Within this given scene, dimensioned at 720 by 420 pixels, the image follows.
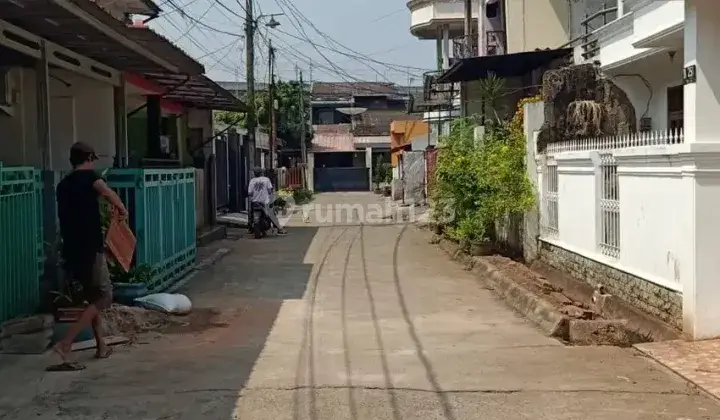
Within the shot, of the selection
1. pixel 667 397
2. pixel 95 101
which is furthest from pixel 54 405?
pixel 95 101

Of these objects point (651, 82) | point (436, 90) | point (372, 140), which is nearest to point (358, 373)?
point (651, 82)

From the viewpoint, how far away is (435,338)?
27.1ft

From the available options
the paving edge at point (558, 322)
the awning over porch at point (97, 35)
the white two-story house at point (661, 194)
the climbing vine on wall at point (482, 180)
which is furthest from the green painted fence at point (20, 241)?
the climbing vine on wall at point (482, 180)

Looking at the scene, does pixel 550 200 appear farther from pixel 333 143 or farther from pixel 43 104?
pixel 333 143

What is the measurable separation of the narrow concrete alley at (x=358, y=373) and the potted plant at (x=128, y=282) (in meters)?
1.04

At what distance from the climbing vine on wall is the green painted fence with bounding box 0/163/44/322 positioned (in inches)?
286

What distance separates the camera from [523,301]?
9.79 m

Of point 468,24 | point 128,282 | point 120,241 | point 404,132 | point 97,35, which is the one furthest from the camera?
point 404,132

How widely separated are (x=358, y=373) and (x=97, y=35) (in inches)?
206

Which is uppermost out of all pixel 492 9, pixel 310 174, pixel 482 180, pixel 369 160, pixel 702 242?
pixel 492 9

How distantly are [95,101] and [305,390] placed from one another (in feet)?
27.1

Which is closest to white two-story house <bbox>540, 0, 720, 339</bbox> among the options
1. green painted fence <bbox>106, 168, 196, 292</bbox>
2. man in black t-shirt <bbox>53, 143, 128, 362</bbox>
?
man in black t-shirt <bbox>53, 143, 128, 362</bbox>

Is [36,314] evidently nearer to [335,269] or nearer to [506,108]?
[335,269]

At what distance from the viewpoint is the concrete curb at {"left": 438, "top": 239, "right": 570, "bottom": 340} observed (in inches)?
324
